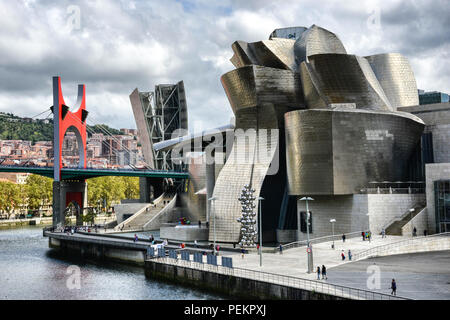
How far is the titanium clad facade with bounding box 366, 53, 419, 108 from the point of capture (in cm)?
5166

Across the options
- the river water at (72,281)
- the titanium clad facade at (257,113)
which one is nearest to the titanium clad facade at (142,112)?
the titanium clad facade at (257,113)

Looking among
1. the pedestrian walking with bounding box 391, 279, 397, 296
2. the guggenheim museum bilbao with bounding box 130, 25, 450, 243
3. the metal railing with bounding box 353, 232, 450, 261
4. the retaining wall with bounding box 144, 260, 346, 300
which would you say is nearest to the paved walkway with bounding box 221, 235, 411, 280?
the metal railing with bounding box 353, 232, 450, 261

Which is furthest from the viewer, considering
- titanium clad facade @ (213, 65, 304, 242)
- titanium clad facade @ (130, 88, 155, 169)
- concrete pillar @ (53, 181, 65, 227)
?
A: titanium clad facade @ (130, 88, 155, 169)

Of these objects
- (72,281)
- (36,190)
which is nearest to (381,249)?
(72,281)

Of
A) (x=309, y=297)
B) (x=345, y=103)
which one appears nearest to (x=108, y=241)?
(x=345, y=103)

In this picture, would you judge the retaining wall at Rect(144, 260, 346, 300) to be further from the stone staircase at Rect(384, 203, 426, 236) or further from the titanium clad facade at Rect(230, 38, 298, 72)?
the titanium clad facade at Rect(230, 38, 298, 72)

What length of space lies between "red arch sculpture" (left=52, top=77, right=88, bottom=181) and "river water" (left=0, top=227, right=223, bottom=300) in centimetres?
2265

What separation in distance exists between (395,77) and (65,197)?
156 feet

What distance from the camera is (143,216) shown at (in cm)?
6975

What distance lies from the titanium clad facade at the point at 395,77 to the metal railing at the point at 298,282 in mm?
30101

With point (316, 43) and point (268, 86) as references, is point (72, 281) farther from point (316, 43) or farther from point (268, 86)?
point (316, 43)

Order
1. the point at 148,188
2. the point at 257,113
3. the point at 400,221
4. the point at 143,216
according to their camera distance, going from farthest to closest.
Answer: the point at 148,188 < the point at 143,216 < the point at 257,113 < the point at 400,221

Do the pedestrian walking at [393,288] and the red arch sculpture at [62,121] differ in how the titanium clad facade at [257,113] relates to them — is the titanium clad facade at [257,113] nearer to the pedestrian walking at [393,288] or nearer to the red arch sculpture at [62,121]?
the pedestrian walking at [393,288]

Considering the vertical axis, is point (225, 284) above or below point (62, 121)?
below
